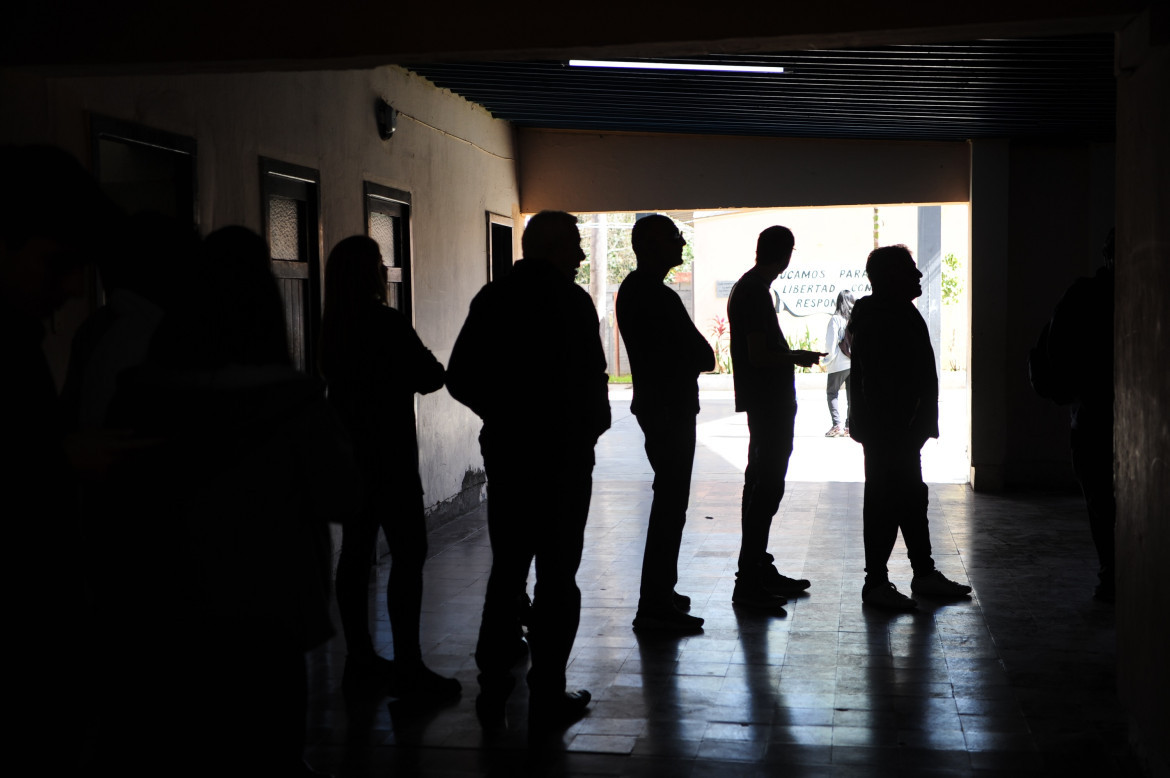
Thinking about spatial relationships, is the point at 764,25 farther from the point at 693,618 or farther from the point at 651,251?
the point at 693,618

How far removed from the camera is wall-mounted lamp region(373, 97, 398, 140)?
7410 millimetres

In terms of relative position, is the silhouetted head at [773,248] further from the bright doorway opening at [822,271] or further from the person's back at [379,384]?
the bright doorway opening at [822,271]

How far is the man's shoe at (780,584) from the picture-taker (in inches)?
241

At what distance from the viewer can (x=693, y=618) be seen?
17.7 feet

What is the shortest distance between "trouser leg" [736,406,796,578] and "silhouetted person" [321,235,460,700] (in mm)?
2008

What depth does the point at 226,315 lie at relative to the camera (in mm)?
2342

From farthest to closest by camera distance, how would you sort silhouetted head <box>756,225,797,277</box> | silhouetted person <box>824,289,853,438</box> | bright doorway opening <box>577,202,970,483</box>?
bright doorway opening <box>577,202,970,483</box> < silhouetted person <box>824,289,853,438</box> < silhouetted head <box>756,225,797,277</box>

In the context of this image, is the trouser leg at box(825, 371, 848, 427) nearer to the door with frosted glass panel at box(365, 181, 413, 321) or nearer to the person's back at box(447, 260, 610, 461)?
the door with frosted glass panel at box(365, 181, 413, 321)

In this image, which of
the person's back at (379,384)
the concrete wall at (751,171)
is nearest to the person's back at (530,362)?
the person's back at (379,384)

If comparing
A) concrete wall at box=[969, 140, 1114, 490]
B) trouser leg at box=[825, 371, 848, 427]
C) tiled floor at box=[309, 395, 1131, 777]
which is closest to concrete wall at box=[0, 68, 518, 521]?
tiled floor at box=[309, 395, 1131, 777]

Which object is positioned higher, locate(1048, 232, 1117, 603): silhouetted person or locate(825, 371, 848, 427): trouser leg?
locate(1048, 232, 1117, 603): silhouetted person

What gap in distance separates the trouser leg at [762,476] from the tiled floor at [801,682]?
31 centimetres

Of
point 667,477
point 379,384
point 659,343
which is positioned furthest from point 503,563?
point 659,343

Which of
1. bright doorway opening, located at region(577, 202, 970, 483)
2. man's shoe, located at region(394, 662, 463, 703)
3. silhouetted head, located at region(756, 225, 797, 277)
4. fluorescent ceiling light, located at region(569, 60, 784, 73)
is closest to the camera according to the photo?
man's shoe, located at region(394, 662, 463, 703)
